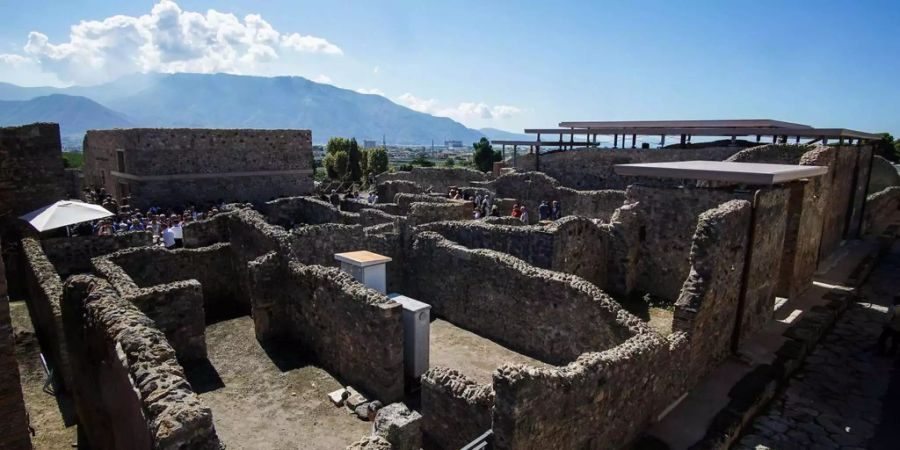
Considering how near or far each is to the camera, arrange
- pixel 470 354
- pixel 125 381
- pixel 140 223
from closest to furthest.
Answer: pixel 125 381 < pixel 470 354 < pixel 140 223

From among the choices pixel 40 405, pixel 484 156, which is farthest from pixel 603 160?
pixel 484 156

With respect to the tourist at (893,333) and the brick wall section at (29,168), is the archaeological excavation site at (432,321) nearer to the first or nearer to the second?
the brick wall section at (29,168)

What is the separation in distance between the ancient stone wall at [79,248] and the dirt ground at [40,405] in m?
2.37

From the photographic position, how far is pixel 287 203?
22250 mm

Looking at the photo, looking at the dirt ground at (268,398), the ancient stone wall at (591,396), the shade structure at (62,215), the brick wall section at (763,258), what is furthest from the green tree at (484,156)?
the ancient stone wall at (591,396)

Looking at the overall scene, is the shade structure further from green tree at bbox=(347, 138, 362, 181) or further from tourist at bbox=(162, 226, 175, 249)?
green tree at bbox=(347, 138, 362, 181)

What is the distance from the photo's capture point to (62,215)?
14.6m

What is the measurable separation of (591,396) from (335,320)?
545cm

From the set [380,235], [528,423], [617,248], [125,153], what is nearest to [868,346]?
[617,248]

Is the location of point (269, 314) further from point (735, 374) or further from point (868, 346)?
point (868, 346)

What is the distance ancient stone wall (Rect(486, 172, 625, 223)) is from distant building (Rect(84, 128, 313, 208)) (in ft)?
39.2

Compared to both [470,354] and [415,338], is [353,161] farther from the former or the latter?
[415,338]

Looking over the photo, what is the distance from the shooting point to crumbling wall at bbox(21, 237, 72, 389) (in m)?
9.29

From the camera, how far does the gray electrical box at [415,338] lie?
963 centimetres
